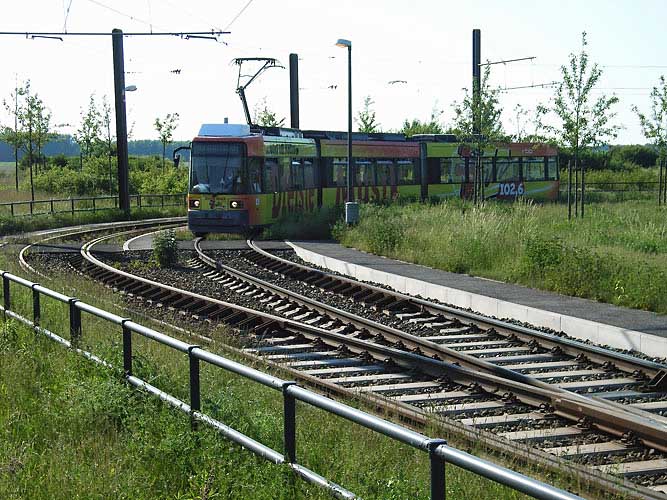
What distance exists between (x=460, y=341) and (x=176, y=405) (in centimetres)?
652

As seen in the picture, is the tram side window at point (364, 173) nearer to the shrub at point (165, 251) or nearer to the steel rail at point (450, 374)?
the shrub at point (165, 251)

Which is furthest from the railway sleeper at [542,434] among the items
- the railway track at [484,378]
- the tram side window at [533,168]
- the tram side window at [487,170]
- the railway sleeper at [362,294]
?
the tram side window at [533,168]

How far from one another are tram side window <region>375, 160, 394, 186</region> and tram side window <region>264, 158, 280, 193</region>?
763 centimetres

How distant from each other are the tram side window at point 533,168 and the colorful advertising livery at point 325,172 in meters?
0.05

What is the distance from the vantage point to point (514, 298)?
1614 cm

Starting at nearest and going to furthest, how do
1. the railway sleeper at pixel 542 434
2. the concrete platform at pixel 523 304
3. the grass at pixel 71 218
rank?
the railway sleeper at pixel 542 434, the concrete platform at pixel 523 304, the grass at pixel 71 218

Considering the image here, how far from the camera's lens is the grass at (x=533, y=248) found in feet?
53.1

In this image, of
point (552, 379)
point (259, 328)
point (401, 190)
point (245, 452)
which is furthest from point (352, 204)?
point (245, 452)

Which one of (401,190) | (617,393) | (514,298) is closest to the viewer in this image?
(617,393)

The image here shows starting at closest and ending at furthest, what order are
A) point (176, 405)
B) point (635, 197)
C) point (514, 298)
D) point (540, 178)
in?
point (176, 405) → point (514, 298) → point (540, 178) → point (635, 197)

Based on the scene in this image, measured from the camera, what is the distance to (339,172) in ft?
118

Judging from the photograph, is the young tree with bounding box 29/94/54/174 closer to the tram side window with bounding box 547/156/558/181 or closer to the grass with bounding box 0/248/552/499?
the tram side window with bounding box 547/156/558/181

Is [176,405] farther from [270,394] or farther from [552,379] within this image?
[552,379]

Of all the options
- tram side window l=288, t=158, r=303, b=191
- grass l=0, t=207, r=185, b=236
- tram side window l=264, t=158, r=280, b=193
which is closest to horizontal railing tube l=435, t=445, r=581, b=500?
tram side window l=264, t=158, r=280, b=193
